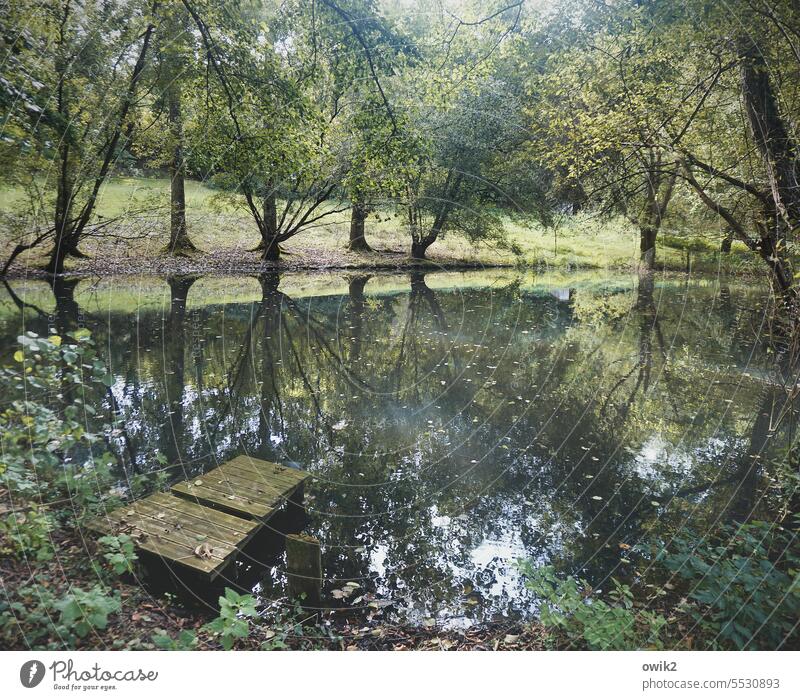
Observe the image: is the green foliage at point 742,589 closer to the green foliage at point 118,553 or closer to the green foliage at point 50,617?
the green foliage at point 50,617

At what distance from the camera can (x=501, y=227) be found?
834 inches

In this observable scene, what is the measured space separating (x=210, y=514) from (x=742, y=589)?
12.4 feet

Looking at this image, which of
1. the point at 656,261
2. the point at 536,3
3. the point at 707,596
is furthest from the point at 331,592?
the point at 656,261

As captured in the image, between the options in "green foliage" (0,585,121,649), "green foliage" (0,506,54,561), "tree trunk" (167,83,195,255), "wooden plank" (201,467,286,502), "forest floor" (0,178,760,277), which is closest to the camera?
"green foliage" (0,585,121,649)

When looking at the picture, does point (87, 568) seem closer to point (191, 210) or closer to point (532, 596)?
point (532, 596)

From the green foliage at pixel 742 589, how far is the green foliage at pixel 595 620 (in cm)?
29

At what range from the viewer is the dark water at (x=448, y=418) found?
392cm

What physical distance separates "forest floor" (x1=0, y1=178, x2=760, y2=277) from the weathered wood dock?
37.8ft

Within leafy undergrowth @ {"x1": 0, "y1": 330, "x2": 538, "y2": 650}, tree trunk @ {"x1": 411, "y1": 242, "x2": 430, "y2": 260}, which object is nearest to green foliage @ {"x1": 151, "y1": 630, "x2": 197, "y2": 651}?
leafy undergrowth @ {"x1": 0, "y1": 330, "x2": 538, "y2": 650}

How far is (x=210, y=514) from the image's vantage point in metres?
3.81

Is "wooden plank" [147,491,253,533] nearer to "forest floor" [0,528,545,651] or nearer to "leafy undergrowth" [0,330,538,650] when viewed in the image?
"leafy undergrowth" [0,330,538,650]

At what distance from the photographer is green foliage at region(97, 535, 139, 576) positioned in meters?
2.88

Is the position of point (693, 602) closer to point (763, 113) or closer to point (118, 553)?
point (118, 553)

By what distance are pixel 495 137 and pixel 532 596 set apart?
743 inches
